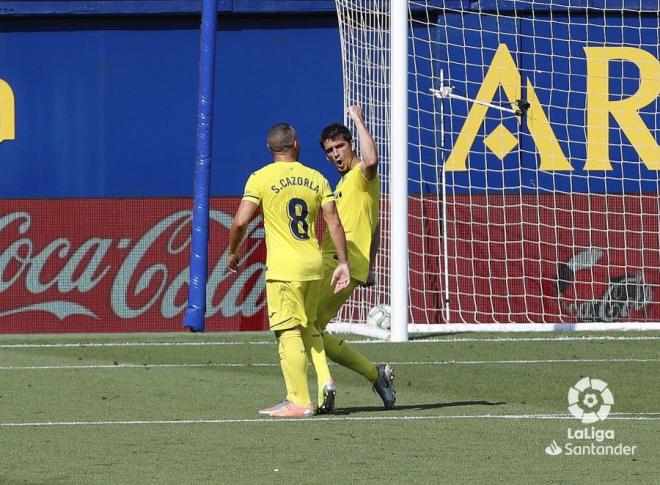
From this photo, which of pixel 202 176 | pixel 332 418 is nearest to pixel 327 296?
pixel 332 418

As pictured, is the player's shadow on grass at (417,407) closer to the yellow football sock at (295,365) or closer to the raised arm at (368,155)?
the yellow football sock at (295,365)

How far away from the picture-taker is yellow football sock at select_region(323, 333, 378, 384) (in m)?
9.91

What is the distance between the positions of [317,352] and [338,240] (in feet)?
2.53

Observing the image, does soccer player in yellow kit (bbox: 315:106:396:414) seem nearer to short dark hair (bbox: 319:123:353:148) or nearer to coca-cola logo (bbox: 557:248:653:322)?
short dark hair (bbox: 319:123:353:148)

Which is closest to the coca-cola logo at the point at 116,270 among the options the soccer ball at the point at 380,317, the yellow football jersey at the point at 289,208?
the soccer ball at the point at 380,317

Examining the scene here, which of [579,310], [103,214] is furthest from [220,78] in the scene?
[579,310]

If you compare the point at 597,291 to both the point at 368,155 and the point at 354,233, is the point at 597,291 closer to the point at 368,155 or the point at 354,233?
the point at 354,233

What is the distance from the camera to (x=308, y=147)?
1994cm

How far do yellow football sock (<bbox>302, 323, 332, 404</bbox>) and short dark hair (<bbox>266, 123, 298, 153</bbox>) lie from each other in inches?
44.8

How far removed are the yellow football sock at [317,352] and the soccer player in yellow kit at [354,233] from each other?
198 mm

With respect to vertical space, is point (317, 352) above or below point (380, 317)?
below

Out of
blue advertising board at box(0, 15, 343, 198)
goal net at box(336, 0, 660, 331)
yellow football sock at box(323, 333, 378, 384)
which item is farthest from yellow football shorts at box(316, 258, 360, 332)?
blue advertising board at box(0, 15, 343, 198)

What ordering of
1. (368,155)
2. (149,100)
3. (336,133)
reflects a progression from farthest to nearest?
1. (149,100)
2. (336,133)
3. (368,155)

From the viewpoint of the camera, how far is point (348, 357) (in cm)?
995
